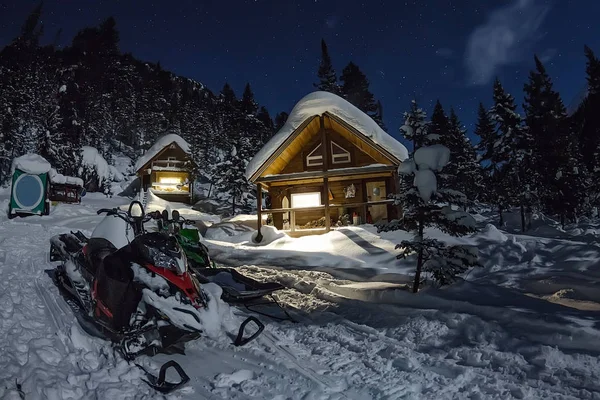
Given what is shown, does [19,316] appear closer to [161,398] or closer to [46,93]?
[161,398]

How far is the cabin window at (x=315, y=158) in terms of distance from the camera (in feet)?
60.2

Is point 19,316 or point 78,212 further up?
point 78,212

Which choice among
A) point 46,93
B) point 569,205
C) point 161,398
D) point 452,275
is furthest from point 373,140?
point 46,93

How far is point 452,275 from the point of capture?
220 inches

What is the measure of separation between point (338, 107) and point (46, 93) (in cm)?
5476

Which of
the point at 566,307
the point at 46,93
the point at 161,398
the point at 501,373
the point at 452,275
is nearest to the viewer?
the point at 161,398

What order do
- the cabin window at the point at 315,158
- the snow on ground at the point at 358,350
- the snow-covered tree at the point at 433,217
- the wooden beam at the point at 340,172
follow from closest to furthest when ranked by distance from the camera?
the snow on ground at the point at 358,350 < the snow-covered tree at the point at 433,217 < the wooden beam at the point at 340,172 < the cabin window at the point at 315,158

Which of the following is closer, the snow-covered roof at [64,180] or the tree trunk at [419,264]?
the tree trunk at [419,264]

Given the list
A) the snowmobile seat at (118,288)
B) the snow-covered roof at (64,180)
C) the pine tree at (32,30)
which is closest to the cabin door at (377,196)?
the snowmobile seat at (118,288)

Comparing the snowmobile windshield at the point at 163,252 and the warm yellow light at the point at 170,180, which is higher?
the warm yellow light at the point at 170,180

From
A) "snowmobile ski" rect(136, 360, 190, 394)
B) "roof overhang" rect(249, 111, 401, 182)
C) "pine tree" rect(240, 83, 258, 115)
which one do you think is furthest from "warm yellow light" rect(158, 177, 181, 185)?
"snowmobile ski" rect(136, 360, 190, 394)

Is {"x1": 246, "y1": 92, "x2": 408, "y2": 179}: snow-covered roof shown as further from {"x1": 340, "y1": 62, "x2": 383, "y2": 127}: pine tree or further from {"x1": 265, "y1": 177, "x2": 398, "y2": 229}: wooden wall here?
{"x1": 340, "y1": 62, "x2": 383, "y2": 127}: pine tree

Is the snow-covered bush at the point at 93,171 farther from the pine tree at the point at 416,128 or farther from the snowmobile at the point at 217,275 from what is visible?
the pine tree at the point at 416,128

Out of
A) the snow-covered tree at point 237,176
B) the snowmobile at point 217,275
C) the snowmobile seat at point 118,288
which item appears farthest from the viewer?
the snow-covered tree at point 237,176
